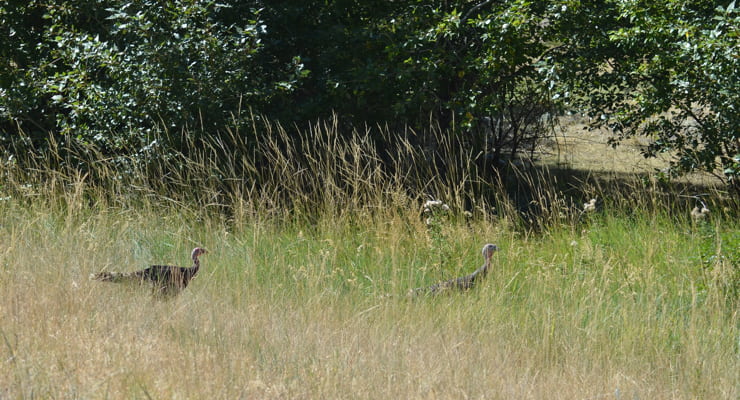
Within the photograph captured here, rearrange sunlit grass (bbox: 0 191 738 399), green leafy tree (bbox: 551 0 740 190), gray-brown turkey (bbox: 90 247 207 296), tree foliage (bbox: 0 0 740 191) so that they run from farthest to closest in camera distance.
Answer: tree foliage (bbox: 0 0 740 191) < green leafy tree (bbox: 551 0 740 190) < gray-brown turkey (bbox: 90 247 207 296) < sunlit grass (bbox: 0 191 738 399)

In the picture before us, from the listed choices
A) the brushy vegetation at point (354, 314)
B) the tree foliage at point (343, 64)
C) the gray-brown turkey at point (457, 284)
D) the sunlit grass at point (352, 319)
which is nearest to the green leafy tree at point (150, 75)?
the tree foliage at point (343, 64)

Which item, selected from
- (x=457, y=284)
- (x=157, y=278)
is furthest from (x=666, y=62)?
(x=157, y=278)

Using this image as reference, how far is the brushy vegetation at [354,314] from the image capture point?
325 centimetres

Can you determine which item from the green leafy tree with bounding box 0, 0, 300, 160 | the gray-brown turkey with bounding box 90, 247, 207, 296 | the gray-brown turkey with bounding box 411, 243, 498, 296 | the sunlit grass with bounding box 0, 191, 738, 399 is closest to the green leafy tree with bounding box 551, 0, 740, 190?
the sunlit grass with bounding box 0, 191, 738, 399

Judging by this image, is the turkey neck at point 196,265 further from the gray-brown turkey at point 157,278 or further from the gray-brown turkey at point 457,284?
the gray-brown turkey at point 457,284

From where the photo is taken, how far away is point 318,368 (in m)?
3.34

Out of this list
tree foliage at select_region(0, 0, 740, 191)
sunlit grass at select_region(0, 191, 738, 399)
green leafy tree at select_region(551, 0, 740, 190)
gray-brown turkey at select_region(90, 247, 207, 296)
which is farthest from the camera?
tree foliage at select_region(0, 0, 740, 191)

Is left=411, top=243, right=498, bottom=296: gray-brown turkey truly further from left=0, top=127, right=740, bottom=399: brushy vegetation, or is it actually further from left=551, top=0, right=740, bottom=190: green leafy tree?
left=551, top=0, right=740, bottom=190: green leafy tree

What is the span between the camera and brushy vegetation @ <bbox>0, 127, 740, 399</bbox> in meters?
3.25

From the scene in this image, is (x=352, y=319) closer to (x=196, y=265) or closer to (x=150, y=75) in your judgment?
(x=196, y=265)

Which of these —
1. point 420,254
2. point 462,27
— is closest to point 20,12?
point 462,27

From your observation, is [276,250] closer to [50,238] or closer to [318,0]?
[50,238]

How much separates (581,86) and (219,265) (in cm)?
505

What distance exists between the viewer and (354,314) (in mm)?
4258
